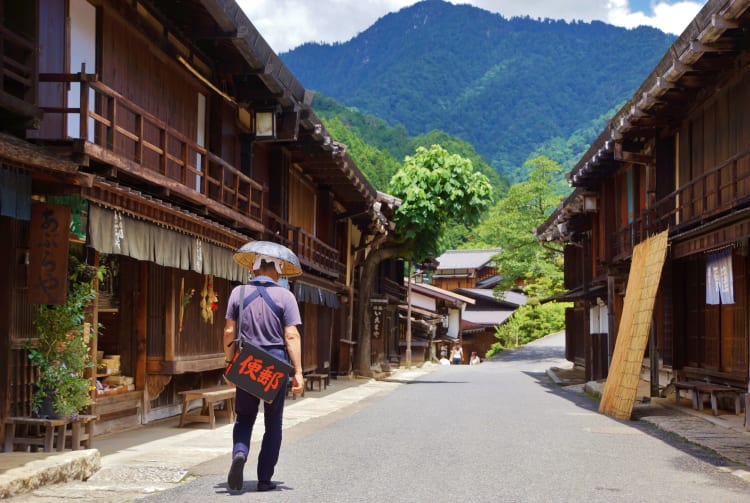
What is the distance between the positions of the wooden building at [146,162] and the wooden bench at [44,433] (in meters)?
0.22

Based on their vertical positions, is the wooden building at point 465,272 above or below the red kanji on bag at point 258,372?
above

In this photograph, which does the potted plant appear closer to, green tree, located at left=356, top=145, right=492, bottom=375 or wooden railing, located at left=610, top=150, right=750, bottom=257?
wooden railing, located at left=610, top=150, right=750, bottom=257

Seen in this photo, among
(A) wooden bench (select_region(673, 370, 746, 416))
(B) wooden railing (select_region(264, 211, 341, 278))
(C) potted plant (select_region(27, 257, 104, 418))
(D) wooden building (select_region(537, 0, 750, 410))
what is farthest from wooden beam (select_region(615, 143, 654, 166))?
(C) potted plant (select_region(27, 257, 104, 418))

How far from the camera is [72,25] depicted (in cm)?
1134

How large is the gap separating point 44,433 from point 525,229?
41130mm

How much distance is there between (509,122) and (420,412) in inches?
6505

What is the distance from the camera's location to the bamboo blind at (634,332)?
16.1 meters

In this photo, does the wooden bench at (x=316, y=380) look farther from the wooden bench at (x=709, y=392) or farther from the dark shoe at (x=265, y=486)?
the dark shoe at (x=265, y=486)

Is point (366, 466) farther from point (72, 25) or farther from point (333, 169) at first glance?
point (333, 169)

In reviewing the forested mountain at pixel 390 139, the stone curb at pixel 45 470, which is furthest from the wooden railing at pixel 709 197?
the forested mountain at pixel 390 139

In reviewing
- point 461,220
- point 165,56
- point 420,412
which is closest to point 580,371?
point 461,220

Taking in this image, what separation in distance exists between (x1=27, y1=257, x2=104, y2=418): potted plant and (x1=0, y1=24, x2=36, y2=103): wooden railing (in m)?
2.36

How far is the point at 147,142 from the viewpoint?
41.8 feet

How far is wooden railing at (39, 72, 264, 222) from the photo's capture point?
10.2 meters
